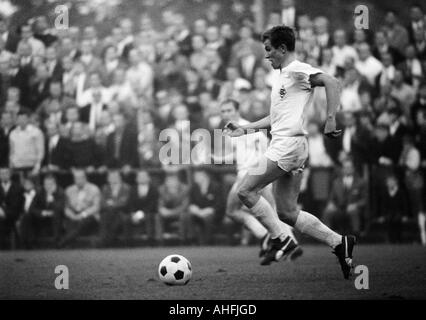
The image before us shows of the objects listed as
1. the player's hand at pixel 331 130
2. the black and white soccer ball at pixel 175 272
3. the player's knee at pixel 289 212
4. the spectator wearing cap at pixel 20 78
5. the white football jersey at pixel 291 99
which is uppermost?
the spectator wearing cap at pixel 20 78

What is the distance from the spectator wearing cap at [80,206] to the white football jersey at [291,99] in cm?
583

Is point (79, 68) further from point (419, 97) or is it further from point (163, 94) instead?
point (419, 97)

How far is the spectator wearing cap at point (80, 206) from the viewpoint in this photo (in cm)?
1257

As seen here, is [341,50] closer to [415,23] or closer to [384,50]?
[384,50]

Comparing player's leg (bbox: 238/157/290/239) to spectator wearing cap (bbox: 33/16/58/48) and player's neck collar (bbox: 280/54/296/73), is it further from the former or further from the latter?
spectator wearing cap (bbox: 33/16/58/48)

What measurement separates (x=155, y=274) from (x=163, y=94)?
499cm

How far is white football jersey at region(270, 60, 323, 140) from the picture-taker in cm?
717

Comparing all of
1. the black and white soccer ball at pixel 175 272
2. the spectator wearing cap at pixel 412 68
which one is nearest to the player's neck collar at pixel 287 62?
the black and white soccer ball at pixel 175 272

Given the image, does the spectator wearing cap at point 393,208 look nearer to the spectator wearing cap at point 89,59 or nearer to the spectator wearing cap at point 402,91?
the spectator wearing cap at point 402,91

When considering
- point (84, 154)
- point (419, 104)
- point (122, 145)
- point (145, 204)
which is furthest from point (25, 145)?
point (419, 104)

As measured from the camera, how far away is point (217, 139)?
12.1 m

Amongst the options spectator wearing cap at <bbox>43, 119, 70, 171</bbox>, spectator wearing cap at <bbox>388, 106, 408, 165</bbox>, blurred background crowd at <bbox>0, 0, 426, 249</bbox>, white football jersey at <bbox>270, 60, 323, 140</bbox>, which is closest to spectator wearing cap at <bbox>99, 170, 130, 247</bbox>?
blurred background crowd at <bbox>0, 0, 426, 249</bbox>

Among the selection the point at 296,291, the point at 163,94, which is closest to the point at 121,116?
the point at 163,94

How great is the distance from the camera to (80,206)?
41.3 feet
